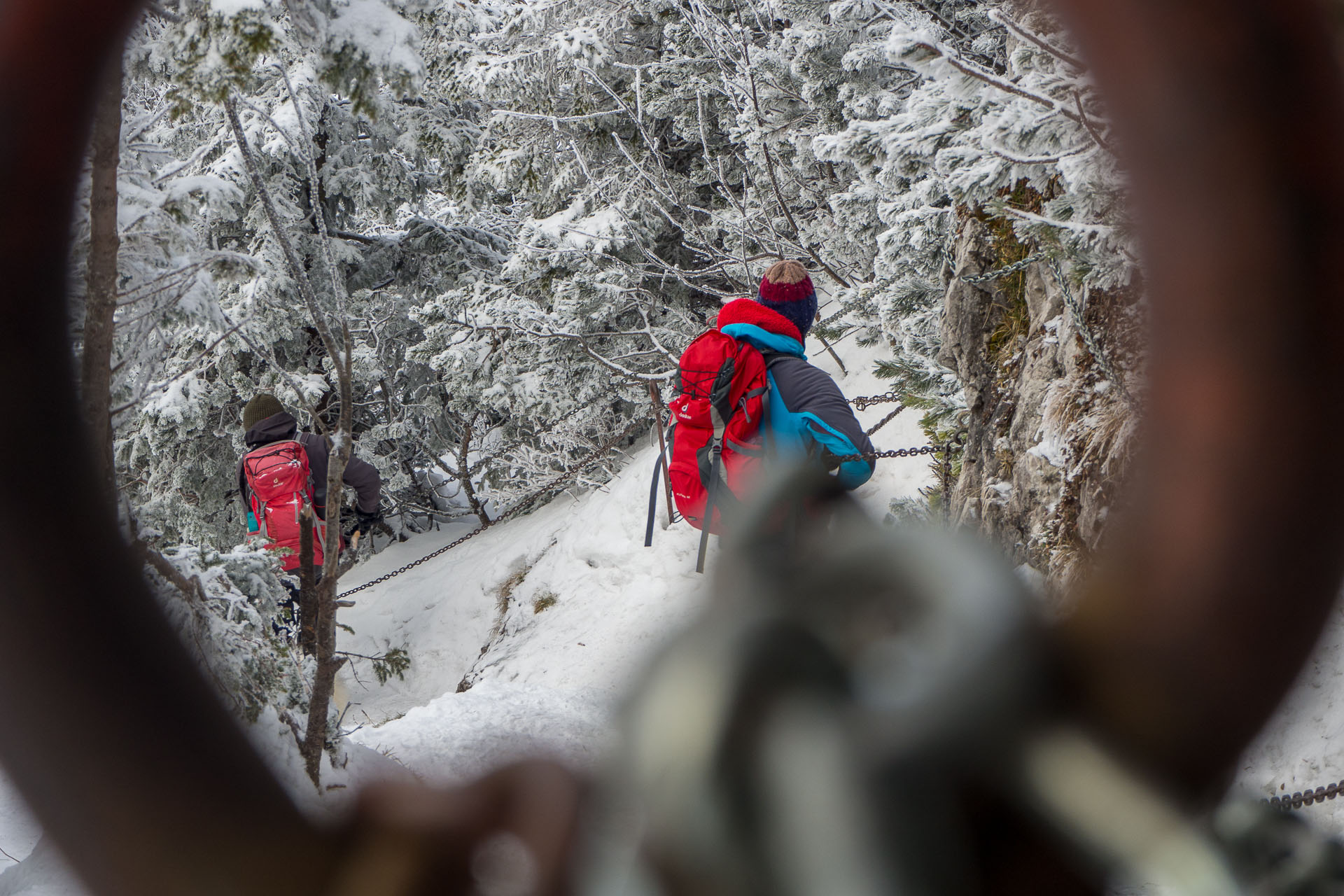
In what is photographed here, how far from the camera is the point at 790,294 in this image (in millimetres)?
3203

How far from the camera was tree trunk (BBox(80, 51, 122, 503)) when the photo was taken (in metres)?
0.29

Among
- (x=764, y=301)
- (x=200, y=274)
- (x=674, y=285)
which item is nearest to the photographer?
(x=200, y=274)

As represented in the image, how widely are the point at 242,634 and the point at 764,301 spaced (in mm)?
2157

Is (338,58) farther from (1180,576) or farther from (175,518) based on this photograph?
(175,518)

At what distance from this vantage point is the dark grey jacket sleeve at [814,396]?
87.1 inches

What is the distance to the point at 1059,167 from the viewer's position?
194 centimetres

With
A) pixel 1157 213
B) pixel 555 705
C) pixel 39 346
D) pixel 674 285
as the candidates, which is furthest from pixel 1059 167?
pixel 674 285

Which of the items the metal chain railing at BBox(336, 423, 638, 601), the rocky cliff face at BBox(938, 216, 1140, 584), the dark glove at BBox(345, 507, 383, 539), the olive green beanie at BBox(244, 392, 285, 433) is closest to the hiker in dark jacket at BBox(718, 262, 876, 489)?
the rocky cliff face at BBox(938, 216, 1140, 584)

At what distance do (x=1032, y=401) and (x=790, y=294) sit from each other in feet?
4.23

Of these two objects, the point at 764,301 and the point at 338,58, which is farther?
the point at 764,301

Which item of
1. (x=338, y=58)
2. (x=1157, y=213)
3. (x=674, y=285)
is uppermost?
(x=338, y=58)

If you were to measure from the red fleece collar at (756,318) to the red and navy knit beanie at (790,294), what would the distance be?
173mm

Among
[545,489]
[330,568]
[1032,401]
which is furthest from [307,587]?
[545,489]

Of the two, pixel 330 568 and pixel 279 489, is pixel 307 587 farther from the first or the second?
pixel 279 489
